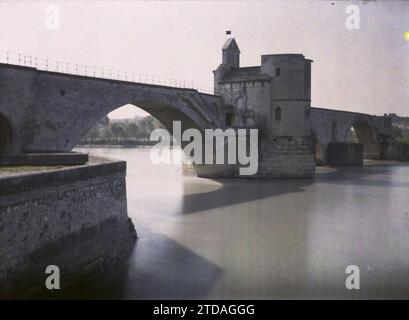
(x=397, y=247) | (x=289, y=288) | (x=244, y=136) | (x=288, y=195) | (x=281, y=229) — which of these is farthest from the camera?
(x=244, y=136)

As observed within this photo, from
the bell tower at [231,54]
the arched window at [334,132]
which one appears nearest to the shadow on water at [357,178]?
the arched window at [334,132]

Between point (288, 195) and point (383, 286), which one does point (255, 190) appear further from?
point (383, 286)

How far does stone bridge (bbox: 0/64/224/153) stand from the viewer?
16.6 meters

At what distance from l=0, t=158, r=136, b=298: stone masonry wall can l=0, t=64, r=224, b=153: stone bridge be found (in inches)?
200

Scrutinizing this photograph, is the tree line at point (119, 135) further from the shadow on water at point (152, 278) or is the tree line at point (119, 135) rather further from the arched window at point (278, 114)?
the shadow on water at point (152, 278)

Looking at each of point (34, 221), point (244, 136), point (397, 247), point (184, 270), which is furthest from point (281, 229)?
point (244, 136)

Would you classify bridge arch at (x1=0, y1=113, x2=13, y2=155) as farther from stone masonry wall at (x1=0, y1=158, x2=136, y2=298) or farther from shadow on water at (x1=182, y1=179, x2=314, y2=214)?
shadow on water at (x1=182, y1=179, x2=314, y2=214)

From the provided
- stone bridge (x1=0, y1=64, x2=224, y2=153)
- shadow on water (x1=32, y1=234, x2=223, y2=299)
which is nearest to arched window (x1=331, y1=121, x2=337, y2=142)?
stone bridge (x1=0, y1=64, x2=224, y2=153)

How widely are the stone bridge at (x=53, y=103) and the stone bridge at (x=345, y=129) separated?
77.3ft

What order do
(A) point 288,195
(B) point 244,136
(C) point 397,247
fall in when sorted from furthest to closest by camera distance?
1. (B) point 244,136
2. (A) point 288,195
3. (C) point 397,247

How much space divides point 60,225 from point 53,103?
9.25 meters

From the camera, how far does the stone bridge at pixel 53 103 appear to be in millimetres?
16625
